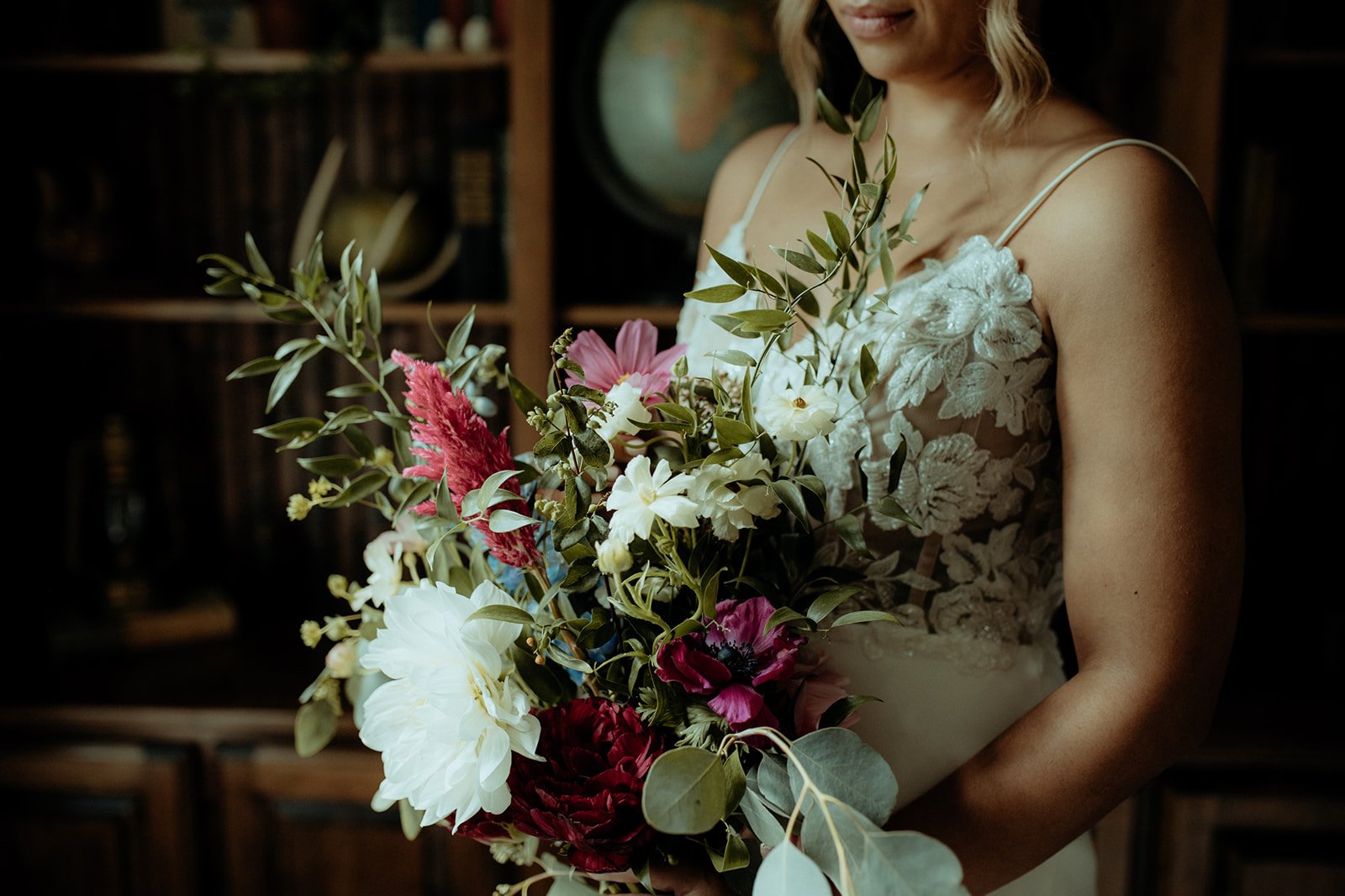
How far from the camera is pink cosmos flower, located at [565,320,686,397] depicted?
0.68 metres

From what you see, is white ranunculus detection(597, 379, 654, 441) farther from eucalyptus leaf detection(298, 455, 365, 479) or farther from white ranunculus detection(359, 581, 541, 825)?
eucalyptus leaf detection(298, 455, 365, 479)

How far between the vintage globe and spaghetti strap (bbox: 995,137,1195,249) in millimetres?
711

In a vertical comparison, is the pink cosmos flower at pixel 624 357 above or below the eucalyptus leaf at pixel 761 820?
above

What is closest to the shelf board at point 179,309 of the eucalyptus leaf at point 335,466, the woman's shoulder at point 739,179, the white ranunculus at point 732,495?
the woman's shoulder at point 739,179

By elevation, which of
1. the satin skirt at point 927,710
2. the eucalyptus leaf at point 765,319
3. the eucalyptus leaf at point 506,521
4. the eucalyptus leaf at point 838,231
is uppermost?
the eucalyptus leaf at point 838,231

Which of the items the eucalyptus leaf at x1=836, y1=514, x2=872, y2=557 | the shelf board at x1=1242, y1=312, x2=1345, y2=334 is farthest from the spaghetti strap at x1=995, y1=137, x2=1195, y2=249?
the shelf board at x1=1242, y1=312, x2=1345, y2=334

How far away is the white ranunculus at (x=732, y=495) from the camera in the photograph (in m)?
Answer: 0.61

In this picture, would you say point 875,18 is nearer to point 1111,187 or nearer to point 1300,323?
point 1111,187

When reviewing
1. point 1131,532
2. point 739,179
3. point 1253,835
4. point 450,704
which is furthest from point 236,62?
point 1253,835

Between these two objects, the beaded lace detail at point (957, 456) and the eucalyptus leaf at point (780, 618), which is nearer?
the eucalyptus leaf at point (780, 618)

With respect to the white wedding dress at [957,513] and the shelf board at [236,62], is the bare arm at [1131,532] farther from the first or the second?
the shelf board at [236,62]

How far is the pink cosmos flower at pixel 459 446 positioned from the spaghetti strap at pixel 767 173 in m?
0.65

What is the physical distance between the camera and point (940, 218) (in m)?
0.98

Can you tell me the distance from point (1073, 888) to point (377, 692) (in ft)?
2.38
